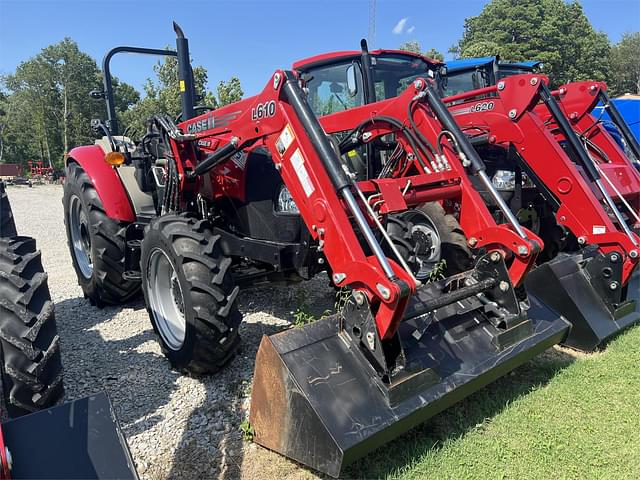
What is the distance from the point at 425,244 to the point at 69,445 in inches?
155

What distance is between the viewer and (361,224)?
2.26 metres

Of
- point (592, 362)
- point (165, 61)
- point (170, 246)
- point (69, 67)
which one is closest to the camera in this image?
point (170, 246)

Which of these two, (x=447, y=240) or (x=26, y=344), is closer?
(x=26, y=344)

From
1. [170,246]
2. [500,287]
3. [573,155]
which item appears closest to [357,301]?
[500,287]

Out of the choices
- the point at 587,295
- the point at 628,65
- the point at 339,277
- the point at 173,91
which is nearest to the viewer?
the point at 339,277

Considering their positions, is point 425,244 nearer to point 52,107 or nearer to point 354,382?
point 354,382

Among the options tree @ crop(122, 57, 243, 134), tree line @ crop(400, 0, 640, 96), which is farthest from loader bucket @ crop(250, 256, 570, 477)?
tree line @ crop(400, 0, 640, 96)

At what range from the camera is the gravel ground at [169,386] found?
7.97 feet

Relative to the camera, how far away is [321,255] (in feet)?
11.2

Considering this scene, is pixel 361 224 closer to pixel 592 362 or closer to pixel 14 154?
pixel 592 362

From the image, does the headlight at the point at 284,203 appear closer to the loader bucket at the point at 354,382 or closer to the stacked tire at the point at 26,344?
the loader bucket at the point at 354,382

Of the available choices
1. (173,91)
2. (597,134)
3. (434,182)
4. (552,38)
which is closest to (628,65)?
(552,38)

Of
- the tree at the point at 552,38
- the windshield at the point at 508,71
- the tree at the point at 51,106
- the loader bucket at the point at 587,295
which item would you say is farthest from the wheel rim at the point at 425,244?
the tree at the point at 51,106

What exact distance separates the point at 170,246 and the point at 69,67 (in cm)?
3756
